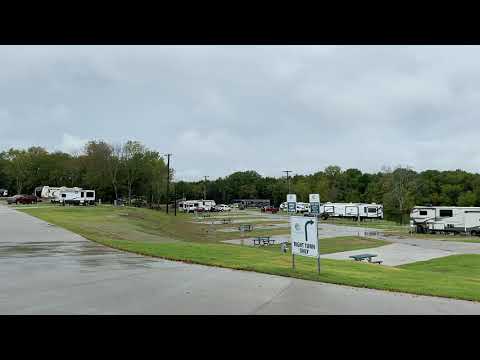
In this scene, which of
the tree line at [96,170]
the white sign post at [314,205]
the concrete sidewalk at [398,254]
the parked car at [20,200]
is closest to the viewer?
the white sign post at [314,205]

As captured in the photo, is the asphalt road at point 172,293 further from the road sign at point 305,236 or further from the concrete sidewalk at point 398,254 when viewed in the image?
the concrete sidewalk at point 398,254

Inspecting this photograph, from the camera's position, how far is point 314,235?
38.9ft

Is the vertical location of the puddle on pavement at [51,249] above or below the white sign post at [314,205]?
below

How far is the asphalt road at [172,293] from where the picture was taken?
7465 mm

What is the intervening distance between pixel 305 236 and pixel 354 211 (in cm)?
5907

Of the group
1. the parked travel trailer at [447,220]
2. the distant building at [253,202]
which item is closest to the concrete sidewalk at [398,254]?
the parked travel trailer at [447,220]

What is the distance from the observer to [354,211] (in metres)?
69.0

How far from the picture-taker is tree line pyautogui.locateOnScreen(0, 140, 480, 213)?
7862 centimetres

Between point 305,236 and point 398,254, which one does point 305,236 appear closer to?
point 305,236

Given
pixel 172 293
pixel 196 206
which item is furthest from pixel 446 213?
pixel 196 206
